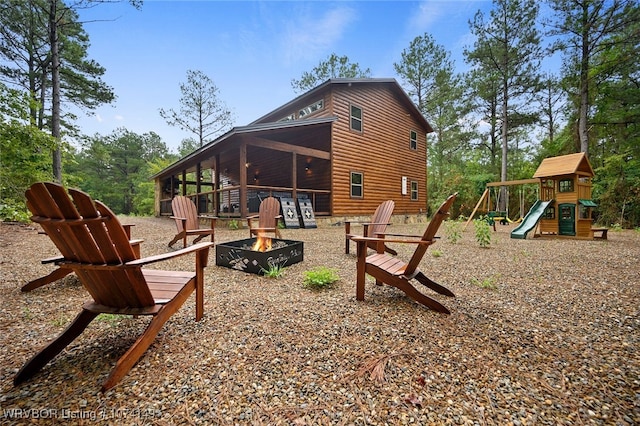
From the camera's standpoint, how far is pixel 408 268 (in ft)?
7.48

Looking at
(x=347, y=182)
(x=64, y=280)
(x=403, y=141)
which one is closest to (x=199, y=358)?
(x=64, y=280)

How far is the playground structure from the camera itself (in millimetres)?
6652

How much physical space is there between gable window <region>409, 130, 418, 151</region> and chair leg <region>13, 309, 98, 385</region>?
14400 millimetres

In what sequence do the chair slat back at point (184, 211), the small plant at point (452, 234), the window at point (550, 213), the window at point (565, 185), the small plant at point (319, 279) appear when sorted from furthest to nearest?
the window at point (550, 213) → the window at point (565, 185) → the small plant at point (452, 234) → the chair slat back at point (184, 211) → the small plant at point (319, 279)

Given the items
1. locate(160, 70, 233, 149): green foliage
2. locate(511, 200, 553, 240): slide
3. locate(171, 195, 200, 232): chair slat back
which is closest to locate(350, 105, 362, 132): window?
locate(511, 200, 553, 240): slide

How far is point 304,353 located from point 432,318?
1.12m

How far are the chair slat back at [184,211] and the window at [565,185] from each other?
946cm

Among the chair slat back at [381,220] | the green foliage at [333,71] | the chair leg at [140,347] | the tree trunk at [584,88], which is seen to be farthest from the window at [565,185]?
the green foliage at [333,71]

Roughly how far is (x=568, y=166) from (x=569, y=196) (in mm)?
804

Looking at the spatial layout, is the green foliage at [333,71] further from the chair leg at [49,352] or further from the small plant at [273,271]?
the chair leg at [49,352]

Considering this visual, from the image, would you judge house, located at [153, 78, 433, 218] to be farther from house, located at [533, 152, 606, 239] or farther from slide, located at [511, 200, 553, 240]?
house, located at [533, 152, 606, 239]

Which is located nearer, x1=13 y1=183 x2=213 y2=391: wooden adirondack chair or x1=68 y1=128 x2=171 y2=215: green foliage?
x1=13 y1=183 x2=213 y2=391: wooden adirondack chair

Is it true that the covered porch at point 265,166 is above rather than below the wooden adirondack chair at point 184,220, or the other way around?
above

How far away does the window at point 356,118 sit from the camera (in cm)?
1095
